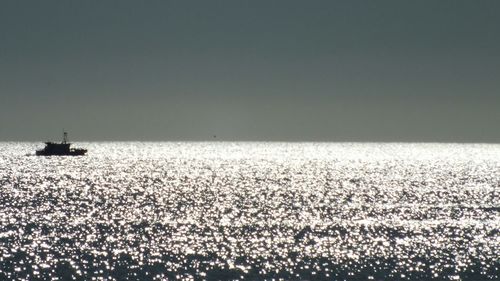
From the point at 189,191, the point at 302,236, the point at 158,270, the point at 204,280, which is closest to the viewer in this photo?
the point at 204,280

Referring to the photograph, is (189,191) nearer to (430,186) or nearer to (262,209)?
(262,209)

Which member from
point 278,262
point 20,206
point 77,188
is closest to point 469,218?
point 278,262

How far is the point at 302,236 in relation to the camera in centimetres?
9225

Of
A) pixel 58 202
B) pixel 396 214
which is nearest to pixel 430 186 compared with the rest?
pixel 396 214

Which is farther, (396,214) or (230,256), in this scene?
(396,214)

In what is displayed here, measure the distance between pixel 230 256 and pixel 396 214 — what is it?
50231 millimetres

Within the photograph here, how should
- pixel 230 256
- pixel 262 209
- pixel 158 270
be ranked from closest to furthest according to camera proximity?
pixel 158 270 < pixel 230 256 < pixel 262 209

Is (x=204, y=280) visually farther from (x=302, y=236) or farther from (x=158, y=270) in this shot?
(x=302, y=236)

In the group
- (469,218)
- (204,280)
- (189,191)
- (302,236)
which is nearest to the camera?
(204,280)

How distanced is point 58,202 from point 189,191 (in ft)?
121

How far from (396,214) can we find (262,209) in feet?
66.7

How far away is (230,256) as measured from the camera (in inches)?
3029

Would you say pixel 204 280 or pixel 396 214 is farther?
pixel 396 214

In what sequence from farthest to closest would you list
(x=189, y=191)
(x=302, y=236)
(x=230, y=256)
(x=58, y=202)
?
(x=189, y=191) < (x=58, y=202) < (x=302, y=236) < (x=230, y=256)
